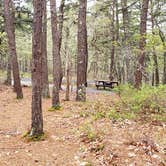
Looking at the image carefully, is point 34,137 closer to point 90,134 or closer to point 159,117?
point 90,134

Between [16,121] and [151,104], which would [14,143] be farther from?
[151,104]

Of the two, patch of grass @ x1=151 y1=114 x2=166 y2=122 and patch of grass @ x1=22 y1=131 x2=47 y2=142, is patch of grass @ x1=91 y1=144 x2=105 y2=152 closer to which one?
patch of grass @ x1=22 y1=131 x2=47 y2=142

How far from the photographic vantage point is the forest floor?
6152mm

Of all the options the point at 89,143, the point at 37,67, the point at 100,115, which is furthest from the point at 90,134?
the point at 100,115

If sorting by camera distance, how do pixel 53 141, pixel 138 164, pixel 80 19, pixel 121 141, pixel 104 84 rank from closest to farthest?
1. pixel 138 164
2. pixel 121 141
3. pixel 53 141
4. pixel 80 19
5. pixel 104 84

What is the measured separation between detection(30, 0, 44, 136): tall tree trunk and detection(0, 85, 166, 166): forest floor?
17.9 inches

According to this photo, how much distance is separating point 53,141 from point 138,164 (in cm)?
254

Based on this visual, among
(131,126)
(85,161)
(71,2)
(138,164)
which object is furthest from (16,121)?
(71,2)

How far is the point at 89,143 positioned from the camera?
7.04 m

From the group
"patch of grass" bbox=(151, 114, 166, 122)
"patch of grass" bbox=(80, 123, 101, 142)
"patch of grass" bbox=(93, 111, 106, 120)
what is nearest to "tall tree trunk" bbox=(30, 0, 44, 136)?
"patch of grass" bbox=(80, 123, 101, 142)

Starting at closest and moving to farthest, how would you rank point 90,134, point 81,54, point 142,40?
point 90,134
point 142,40
point 81,54

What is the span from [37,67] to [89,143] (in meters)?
2.27

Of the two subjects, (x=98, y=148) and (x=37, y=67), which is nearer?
(x=98, y=148)

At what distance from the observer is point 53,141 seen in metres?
7.65
